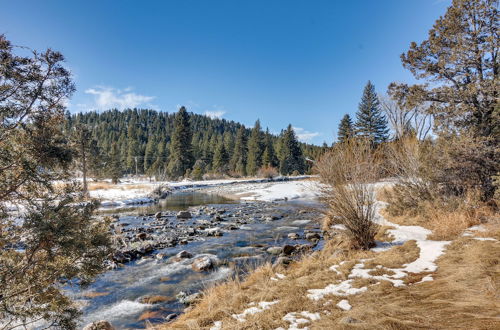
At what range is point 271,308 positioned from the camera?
373 centimetres

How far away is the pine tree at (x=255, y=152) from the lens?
193ft

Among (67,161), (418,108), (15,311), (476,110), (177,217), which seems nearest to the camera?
(15,311)

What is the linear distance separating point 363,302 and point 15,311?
489 centimetres

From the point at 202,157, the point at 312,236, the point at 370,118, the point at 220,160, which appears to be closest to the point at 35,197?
the point at 312,236

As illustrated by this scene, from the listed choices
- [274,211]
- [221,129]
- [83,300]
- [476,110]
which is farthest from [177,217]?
[221,129]

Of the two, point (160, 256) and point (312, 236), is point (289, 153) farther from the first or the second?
point (160, 256)

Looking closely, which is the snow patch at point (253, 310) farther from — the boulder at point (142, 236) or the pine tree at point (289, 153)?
the pine tree at point (289, 153)

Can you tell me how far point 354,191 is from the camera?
6.23 meters

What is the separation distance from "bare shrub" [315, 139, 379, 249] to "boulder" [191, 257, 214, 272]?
12.9ft

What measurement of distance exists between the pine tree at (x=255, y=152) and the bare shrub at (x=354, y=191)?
52044 mm

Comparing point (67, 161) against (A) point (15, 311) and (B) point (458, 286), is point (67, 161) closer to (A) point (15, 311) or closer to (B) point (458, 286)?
(A) point (15, 311)

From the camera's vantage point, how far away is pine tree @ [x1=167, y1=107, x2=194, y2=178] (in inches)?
2062

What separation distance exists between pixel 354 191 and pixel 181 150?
49799 mm

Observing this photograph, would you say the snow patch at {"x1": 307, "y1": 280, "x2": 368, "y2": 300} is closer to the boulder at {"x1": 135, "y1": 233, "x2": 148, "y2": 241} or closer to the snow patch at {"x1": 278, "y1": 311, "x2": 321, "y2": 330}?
the snow patch at {"x1": 278, "y1": 311, "x2": 321, "y2": 330}
